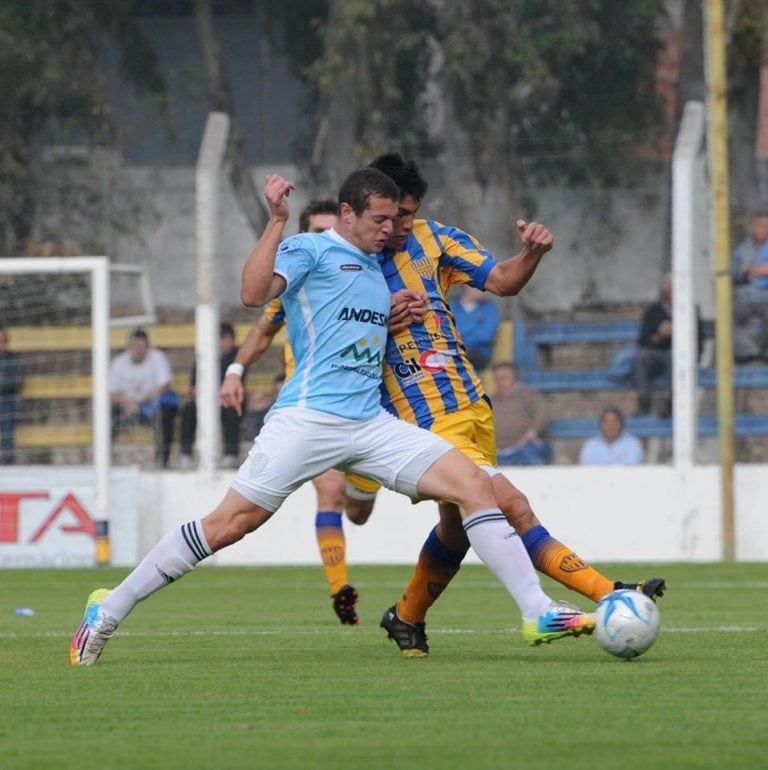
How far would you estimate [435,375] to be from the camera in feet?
26.6

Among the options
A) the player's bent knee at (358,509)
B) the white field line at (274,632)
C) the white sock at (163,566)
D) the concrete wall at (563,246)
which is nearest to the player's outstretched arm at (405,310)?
the white sock at (163,566)

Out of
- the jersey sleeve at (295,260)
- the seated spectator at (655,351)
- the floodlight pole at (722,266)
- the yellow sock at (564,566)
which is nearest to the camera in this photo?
the jersey sleeve at (295,260)

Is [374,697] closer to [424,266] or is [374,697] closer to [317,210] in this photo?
[424,266]

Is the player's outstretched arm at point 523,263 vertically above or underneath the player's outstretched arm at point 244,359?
above

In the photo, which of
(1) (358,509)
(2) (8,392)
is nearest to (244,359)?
(1) (358,509)

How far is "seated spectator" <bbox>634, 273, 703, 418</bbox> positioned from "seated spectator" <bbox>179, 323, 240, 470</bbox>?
3.45 meters

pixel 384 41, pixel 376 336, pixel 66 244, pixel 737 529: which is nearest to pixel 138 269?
pixel 66 244

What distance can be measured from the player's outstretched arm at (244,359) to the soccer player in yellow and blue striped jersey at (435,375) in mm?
2016

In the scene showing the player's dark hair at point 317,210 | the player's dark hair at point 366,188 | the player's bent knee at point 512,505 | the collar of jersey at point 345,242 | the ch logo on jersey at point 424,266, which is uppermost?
the player's dark hair at point 317,210

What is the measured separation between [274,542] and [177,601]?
471cm

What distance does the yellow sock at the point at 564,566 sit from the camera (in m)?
7.61

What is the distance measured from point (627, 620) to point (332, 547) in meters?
3.58

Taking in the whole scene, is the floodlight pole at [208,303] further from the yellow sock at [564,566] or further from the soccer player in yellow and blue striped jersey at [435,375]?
the yellow sock at [564,566]

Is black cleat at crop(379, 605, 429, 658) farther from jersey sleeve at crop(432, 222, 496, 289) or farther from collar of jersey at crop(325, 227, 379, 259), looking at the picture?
collar of jersey at crop(325, 227, 379, 259)
